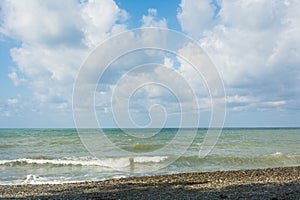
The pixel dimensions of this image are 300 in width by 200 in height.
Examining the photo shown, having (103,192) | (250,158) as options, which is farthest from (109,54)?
(250,158)

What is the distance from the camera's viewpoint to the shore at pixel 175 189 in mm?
8951

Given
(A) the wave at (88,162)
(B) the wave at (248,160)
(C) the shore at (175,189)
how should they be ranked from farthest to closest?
(A) the wave at (88,162) < (B) the wave at (248,160) < (C) the shore at (175,189)

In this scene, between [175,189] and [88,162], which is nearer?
[175,189]

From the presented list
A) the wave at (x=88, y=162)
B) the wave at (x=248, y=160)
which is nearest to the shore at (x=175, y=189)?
the wave at (x=248, y=160)

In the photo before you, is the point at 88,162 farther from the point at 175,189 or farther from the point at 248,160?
the point at 175,189

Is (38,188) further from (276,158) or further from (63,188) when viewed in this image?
(276,158)

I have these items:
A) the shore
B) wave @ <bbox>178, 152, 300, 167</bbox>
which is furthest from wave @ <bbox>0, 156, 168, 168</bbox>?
the shore

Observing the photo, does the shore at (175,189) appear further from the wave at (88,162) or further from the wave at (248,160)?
the wave at (88,162)

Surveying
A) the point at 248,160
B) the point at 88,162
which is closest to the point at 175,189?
the point at 88,162

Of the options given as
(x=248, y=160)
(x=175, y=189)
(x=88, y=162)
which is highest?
(x=88, y=162)

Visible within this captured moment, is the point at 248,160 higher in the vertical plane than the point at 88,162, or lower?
lower

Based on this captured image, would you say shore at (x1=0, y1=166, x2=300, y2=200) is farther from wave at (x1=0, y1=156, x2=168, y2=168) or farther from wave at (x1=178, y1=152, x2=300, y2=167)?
wave at (x1=0, y1=156, x2=168, y2=168)

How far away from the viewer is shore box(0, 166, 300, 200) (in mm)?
8951

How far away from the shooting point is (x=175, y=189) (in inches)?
411
